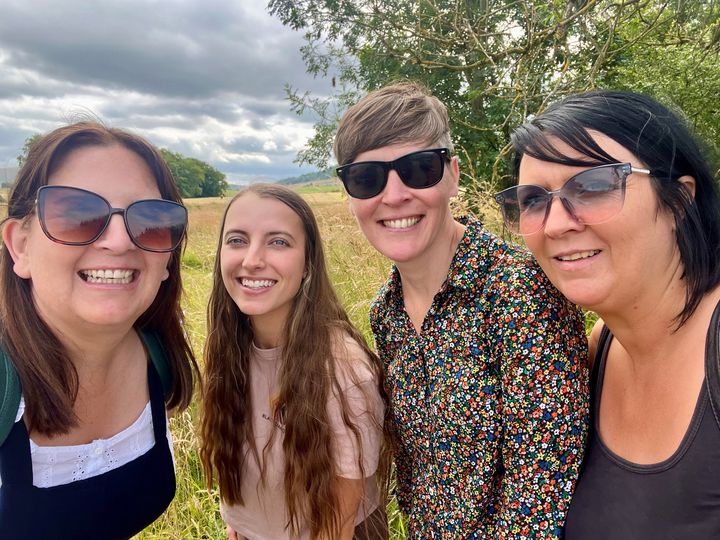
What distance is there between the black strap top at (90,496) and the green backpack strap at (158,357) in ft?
0.12

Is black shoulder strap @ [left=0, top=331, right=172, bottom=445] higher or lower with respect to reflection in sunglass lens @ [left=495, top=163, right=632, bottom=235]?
lower

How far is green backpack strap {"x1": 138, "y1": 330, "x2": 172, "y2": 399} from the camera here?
6.01ft

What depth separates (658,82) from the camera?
241 inches

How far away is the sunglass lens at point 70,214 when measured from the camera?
134 centimetres

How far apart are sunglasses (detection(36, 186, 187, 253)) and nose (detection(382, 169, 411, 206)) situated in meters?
0.75

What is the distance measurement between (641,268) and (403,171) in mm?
796

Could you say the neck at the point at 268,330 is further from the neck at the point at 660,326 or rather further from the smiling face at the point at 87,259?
the neck at the point at 660,326

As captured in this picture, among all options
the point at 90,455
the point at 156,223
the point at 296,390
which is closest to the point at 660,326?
the point at 296,390

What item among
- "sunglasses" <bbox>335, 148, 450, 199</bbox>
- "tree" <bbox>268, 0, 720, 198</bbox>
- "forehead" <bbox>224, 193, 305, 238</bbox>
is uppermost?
"tree" <bbox>268, 0, 720, 198</bbox>

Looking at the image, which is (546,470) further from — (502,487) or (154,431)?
(154,431)

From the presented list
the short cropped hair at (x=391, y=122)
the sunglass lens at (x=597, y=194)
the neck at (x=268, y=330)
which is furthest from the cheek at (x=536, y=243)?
the neck at (x=268, y=330)

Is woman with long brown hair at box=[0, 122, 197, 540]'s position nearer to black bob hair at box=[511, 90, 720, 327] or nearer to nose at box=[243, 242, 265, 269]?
nose at box=[243, 242, 265, 269]

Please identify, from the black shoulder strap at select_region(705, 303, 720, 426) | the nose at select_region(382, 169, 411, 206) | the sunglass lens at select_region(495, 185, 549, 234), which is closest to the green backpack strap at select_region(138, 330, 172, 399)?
the nose at select_region(382, 169, 411, 206)

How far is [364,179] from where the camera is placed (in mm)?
1621
